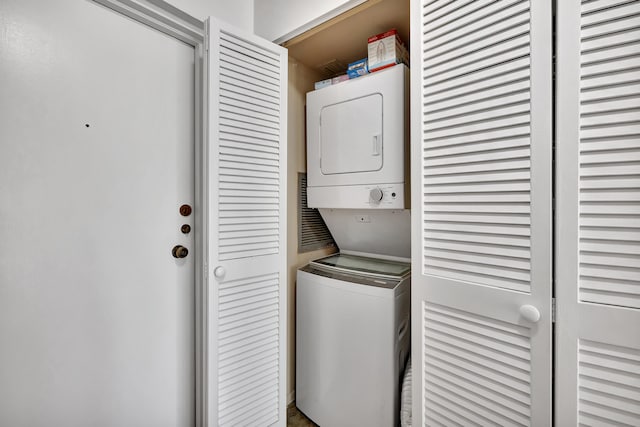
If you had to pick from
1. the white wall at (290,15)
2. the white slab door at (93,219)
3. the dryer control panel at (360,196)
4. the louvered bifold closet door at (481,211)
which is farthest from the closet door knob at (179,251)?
the white wall at (290,15)

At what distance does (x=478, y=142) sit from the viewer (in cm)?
102

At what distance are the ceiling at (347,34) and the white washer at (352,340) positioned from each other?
1392 mm

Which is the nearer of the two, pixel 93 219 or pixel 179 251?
pixel 93 219

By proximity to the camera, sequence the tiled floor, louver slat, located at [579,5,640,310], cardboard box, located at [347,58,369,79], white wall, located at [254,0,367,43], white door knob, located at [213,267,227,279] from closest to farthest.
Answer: louver slat, located at [579,5,640,310] < white door knob, located at [213,267,227,279] < white wall, located at [254,0,367,43] < cardboard box, located at [347,58,369,79] < the tiled floor

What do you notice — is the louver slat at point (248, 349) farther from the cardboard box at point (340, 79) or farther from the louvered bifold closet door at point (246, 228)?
the cardboard box at point (340, 79)

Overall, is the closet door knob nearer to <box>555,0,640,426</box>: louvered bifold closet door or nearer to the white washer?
the white washer

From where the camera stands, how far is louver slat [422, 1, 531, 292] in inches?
36.9

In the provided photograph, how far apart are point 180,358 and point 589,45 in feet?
7.06

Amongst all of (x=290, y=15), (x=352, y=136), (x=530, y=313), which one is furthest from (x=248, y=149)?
(x=530, y=313)

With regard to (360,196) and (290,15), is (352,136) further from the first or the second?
(290,15)

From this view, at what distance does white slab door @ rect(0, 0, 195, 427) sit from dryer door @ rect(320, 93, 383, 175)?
813 millimetres

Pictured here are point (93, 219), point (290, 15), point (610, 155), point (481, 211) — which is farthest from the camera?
point (290, 15)

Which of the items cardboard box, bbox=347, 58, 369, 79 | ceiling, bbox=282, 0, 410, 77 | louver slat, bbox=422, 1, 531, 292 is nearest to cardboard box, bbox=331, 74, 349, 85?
cardboard box, bbox=347, 58, 369, 79

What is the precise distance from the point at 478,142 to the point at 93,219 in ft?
5.33
